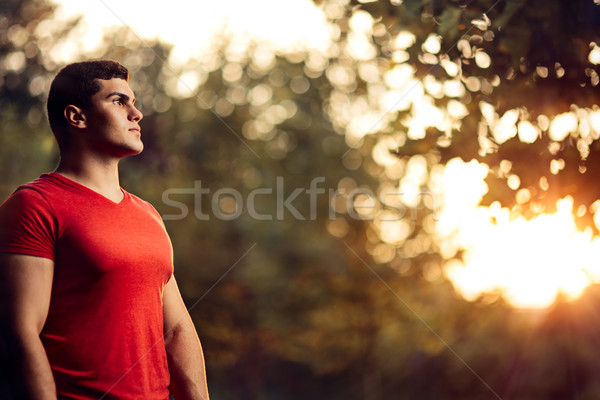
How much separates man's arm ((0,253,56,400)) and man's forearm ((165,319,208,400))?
23.1 inches

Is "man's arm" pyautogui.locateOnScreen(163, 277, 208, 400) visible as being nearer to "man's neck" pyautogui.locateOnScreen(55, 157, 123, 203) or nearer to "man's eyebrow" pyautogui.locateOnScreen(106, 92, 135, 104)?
"man's neck" pyautogui.locateOnScreen(55, 157, 123, 203)

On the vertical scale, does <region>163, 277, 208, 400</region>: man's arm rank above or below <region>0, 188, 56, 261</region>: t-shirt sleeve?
below

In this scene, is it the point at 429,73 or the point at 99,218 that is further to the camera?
the point at 429,73

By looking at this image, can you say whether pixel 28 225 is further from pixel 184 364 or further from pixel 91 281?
pixel 184 364

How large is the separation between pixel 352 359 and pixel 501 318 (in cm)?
460

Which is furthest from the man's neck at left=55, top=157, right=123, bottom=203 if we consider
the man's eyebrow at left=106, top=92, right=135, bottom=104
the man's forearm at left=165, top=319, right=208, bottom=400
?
the man's forearm at left=165, top=319, right=208, bottom=400

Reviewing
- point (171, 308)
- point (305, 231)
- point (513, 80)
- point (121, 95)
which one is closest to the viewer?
point (121, 95)

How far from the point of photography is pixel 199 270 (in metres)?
16.2

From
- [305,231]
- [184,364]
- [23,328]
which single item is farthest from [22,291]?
[305,231]

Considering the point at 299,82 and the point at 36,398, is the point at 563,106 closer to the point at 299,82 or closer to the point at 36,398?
the point at 36,398

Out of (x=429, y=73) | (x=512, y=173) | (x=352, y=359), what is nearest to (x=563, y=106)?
(x=512, y=173)

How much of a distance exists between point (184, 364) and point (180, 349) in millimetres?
58

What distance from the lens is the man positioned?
6.21ft

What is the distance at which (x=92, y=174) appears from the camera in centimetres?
219
